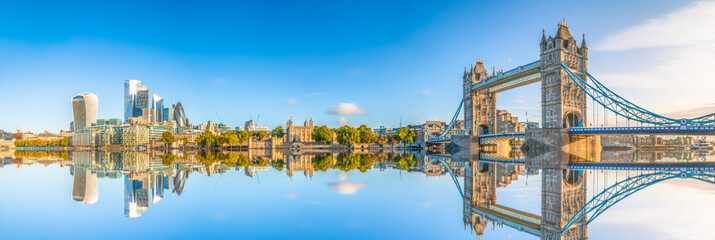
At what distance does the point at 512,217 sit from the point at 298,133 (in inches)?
4248

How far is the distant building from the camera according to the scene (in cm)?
11525

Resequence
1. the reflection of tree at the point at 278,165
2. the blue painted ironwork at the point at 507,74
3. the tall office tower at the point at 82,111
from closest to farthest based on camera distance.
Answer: the reflection of tree at the point at 278,165, the blue painted ironwork at the point at 507,74, the tall office tower at the point at 82,111

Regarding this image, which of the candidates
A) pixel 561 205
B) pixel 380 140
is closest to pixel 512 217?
pixel 561 205

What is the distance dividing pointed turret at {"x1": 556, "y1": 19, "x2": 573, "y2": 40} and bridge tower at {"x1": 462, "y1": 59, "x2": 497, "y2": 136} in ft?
58.1

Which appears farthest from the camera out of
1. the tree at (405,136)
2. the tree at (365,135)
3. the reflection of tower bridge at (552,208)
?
the tree at (405,136)

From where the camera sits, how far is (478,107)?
220 ft

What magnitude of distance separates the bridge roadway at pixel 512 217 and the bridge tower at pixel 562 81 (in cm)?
3849

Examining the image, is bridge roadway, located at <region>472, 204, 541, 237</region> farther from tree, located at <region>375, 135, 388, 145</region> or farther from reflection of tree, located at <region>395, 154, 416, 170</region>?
tree, located at <region>375, 135, 388, 145</region>

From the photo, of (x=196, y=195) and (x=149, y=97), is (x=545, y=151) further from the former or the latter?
(x=149, y=97)

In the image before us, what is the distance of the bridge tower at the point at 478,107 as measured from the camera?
218 feet

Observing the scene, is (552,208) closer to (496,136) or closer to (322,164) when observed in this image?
(322,164)

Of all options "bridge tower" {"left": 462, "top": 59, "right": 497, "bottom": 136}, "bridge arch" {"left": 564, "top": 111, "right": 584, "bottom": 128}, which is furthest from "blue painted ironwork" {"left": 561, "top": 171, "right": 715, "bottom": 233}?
"bridge tower" {"left": 462, "top": 59, "right": 497, "bottom": 136}

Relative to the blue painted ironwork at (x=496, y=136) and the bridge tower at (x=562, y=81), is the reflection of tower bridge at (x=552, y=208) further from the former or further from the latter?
the blue painted ironwork at (x=496, y=136)

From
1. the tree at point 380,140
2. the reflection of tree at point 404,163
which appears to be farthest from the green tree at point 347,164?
the tree at point 380,140
